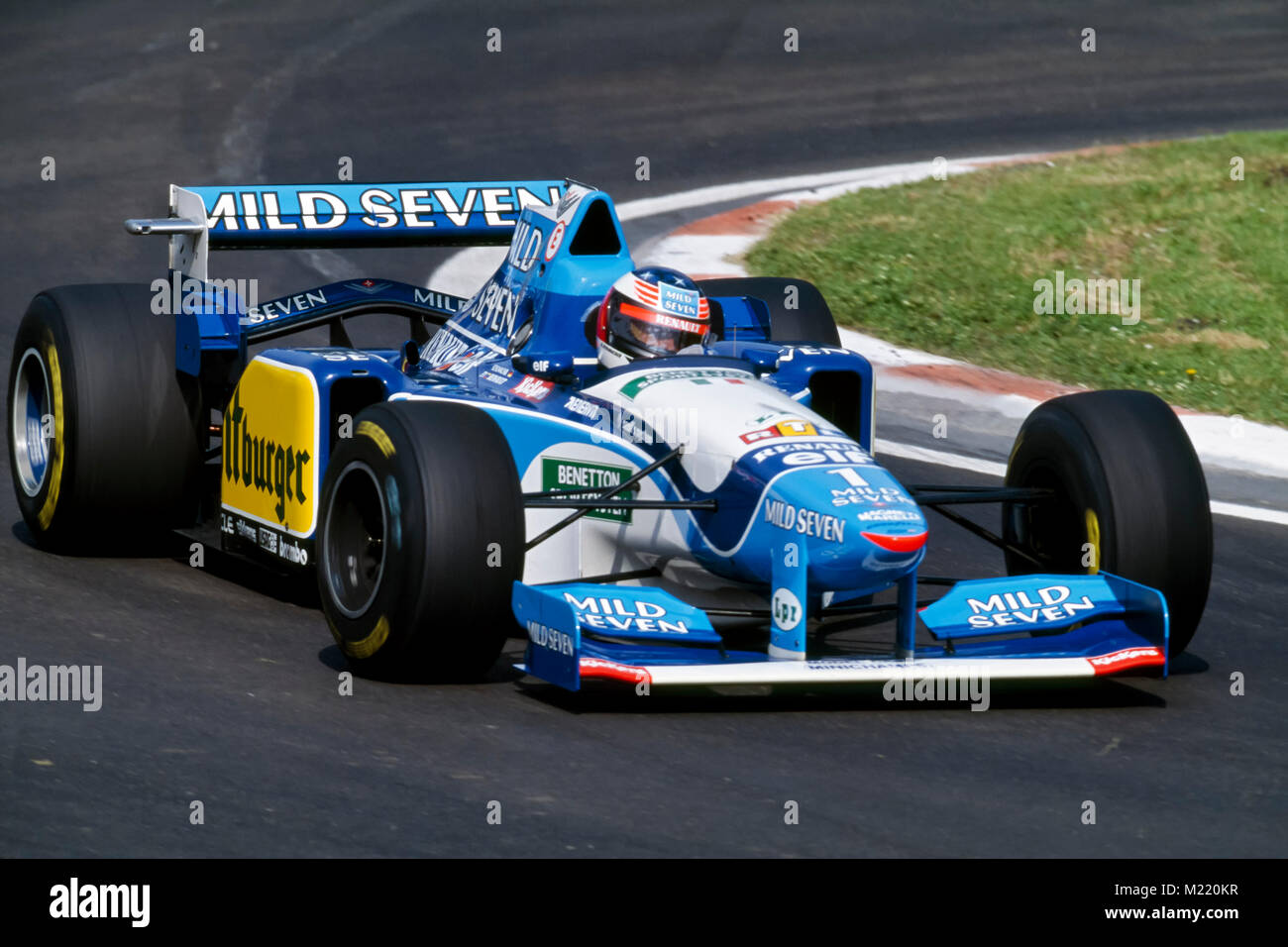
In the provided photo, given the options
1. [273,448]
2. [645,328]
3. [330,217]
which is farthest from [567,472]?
[330,217]

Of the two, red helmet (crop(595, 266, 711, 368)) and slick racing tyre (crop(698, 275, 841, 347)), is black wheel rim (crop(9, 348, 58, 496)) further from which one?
slick racing tyre (crop(698, 275, 841, 347))

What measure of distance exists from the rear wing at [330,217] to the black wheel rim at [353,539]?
2.22 meters

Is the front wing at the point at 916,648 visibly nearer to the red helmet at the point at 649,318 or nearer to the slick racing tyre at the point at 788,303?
the red helmet at the point at 649,318

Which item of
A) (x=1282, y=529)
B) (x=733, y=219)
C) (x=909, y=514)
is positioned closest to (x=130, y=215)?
(x=733, y=219)

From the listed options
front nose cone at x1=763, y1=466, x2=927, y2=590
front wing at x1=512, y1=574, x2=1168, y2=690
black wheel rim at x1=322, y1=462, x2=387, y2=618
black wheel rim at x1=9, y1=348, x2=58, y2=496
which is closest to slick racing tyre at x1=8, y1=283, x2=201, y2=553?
black wheel rim at x1=9, y1=348, x2=58, y2=496

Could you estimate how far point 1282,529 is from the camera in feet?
34.2

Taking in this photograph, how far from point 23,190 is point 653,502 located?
1133 centimetres

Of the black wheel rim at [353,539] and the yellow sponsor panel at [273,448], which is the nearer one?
the black wheel rim at [353,539]

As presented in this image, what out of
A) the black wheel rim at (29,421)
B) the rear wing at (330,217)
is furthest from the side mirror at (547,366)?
→ the black wheel rim at (29,421)

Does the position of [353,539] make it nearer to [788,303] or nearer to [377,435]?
[377,435]

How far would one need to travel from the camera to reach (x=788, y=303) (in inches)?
394

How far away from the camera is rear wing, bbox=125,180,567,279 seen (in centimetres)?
972

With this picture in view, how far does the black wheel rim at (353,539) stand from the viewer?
25.2 feet

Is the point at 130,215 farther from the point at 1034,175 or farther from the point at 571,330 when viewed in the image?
the point at 571,330
